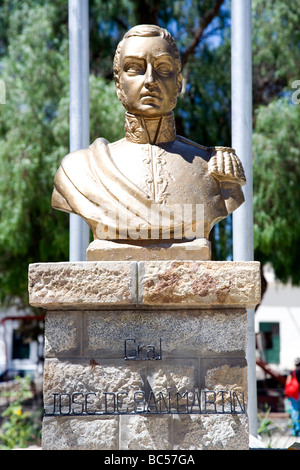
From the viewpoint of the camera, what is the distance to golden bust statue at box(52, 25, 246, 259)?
3.46 meters

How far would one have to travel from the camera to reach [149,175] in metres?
3.62

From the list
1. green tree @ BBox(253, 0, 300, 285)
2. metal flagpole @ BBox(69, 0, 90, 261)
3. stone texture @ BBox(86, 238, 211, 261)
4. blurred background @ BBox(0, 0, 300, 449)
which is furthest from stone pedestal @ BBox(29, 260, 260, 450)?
green tree @ BBox(253, 0, 300, 285)

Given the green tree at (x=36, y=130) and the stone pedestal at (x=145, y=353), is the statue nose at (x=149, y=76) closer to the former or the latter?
the stone pedestal at (x=145, y=353)

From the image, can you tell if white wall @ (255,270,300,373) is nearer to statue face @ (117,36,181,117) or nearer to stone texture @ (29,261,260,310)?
statue face @ (117,36,181,117)

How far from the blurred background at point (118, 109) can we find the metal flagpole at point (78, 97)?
2322mm

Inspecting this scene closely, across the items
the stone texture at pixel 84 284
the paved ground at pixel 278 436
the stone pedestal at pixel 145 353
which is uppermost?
the stone texture at pixel 84 284

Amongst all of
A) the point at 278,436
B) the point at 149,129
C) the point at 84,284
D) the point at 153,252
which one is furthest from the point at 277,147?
the point at 84,284

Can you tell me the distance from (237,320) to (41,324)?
34.4 ft

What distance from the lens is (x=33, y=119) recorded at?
878cm

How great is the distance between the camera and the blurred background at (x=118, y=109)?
8609 millimetres

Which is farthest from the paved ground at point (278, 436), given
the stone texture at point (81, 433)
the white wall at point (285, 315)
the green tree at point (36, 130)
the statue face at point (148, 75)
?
the white wall at point (285, 315)

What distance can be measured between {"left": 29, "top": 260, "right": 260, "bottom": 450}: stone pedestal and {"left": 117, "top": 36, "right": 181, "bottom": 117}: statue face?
0.97 meters

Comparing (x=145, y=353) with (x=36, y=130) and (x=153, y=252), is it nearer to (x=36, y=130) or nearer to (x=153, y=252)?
(x=153, y=252)

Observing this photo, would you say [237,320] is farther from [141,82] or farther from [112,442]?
[141,82]
